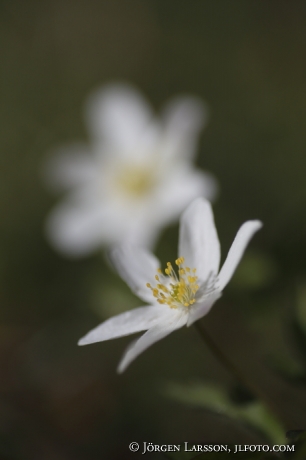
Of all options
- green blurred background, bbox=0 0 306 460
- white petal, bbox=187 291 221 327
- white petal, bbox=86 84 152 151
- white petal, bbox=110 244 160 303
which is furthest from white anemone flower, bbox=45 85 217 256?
white petal, bbox=187 291 221 327

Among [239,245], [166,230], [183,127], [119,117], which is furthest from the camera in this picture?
[119,117]

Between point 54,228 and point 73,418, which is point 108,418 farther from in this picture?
point 54,228

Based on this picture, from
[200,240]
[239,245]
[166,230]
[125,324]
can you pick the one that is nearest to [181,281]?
[200,240]

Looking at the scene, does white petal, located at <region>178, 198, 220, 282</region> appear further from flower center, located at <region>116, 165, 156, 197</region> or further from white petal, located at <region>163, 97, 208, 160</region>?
flower center, located at <region>116, 165, 156, 197</region>

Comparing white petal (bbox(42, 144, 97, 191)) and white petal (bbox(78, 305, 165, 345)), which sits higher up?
white petal (bbox(42, 144, 97, 191))

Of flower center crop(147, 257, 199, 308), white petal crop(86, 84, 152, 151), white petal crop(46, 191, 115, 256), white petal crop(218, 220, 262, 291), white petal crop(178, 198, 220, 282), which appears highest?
white petal crop(86, 84, 152, 151)

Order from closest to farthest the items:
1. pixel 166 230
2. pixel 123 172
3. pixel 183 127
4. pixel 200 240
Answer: pixel 200 240
pixel 183 127
pixel 166 230
pixel 123 172

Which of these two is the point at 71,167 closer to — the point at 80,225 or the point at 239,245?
the point at 80,225
